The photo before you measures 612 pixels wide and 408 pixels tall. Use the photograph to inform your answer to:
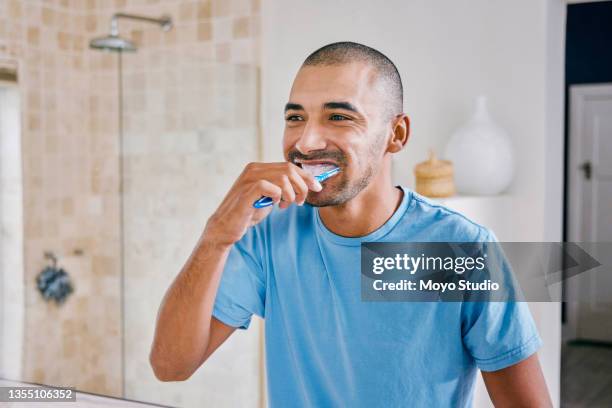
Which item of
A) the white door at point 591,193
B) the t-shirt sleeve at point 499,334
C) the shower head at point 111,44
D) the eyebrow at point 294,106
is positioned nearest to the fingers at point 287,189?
the eyebrow at point 294,106

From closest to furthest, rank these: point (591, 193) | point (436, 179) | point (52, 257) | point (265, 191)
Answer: point (265, 191), point (591, 193), point (436, 179), point (52, 257)

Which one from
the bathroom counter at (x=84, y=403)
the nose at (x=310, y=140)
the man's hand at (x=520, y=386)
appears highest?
the nose at (x=310, y=140)

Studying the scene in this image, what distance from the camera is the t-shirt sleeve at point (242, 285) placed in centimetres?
72

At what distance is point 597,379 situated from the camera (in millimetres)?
1007

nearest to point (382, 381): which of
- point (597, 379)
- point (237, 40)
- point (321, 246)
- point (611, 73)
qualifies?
point (321, 246)

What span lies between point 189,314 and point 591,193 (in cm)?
59

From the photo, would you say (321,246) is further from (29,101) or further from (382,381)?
(29,101)

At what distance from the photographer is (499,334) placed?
0.65 meters

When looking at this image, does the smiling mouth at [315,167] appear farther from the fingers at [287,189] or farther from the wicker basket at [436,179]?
the wicker basket at [436,179]

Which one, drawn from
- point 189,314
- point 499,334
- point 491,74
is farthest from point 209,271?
point 491,74

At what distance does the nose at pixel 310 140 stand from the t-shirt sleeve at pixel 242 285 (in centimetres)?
12

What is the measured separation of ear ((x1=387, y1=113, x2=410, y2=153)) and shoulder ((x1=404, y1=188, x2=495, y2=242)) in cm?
5

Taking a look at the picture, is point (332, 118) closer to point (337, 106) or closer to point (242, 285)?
point (337, 106)

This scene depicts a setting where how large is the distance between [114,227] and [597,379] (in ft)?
3.90
